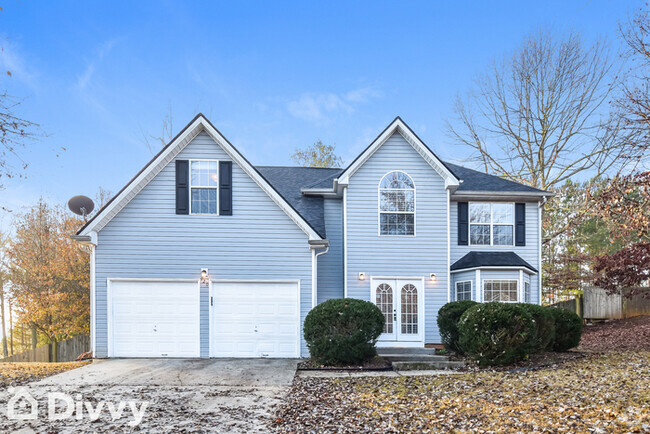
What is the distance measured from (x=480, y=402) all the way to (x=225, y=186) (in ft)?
27.3

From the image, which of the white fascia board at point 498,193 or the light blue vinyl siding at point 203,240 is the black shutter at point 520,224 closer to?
the white fascia board at point 498,193

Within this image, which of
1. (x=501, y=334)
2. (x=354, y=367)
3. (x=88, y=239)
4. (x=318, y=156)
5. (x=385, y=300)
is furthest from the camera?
(x=318, y=156)

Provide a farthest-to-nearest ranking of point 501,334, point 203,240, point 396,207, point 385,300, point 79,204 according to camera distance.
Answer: point 79,204 → point 396,207 → point 385,300 → point 203,240 → point 501,334

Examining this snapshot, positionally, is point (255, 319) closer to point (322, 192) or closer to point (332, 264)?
point (332, 264)

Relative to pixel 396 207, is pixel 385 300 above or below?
below

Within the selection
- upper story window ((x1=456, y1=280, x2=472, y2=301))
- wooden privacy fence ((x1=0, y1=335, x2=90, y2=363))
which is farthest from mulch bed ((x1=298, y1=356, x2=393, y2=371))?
wooden privacy fence ((x1=0, y1=335, x2=90, y2=363))

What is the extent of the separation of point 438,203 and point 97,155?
43.0ft

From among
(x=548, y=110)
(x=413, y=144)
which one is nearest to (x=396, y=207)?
(x=413, y=144)

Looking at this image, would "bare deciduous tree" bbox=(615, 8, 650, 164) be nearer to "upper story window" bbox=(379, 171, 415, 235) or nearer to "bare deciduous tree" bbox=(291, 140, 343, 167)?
"upper story window" bbox=(379, 171, 415, 235)

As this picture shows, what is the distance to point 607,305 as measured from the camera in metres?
21.0

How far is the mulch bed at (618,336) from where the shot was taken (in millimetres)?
13271

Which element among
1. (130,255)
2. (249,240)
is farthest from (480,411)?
(130,255)

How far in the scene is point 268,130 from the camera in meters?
21.3

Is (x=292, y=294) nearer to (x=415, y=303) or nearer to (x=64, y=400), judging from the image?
(x=415, y=303)
